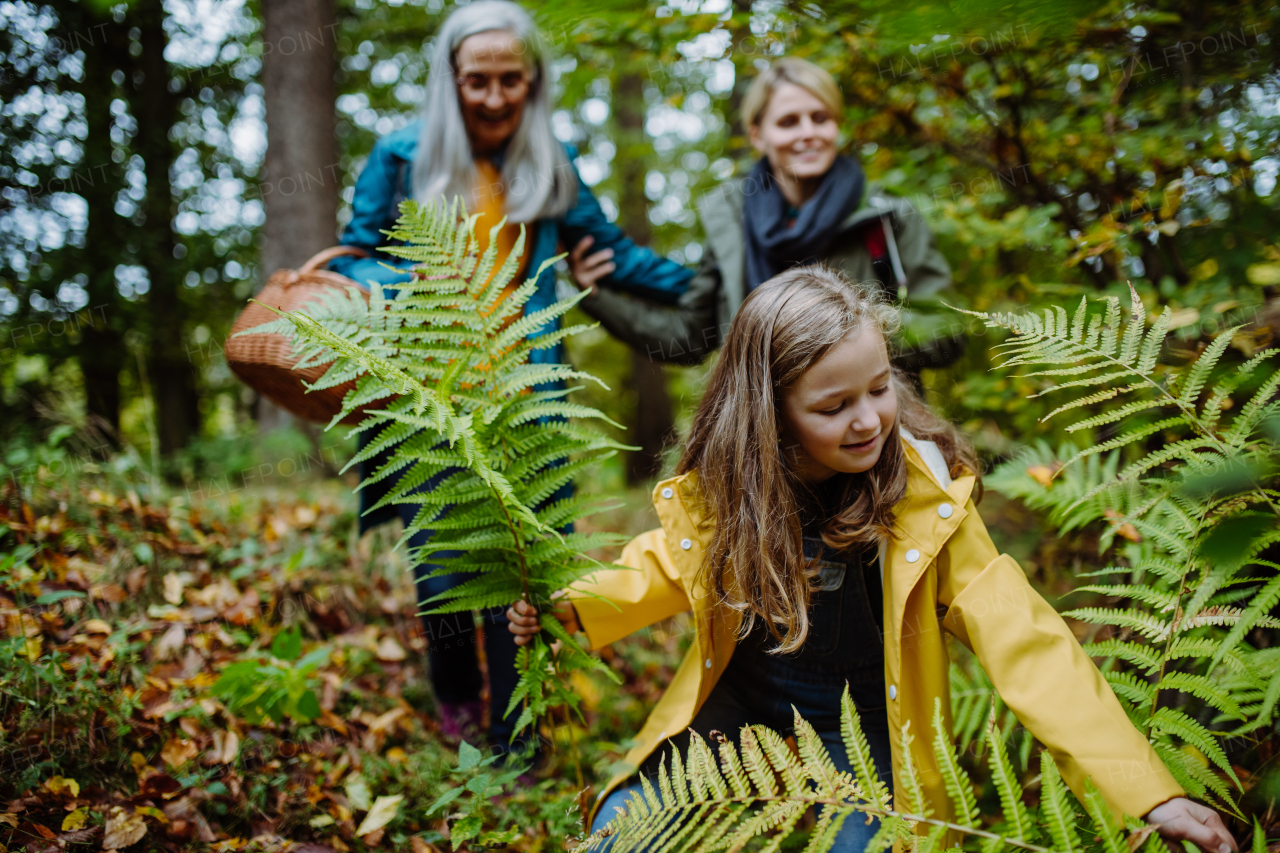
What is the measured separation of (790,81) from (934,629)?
2204mm

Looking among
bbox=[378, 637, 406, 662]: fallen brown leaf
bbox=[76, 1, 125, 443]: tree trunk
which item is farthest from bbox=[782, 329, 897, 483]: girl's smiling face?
bbox=[76, 1, 125, 443]: tree trunk

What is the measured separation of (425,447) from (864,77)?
2.87 metres

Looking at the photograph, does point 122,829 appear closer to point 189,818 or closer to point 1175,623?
point 189,818

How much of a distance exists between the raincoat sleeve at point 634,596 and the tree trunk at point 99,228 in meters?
7.29

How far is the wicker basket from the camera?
7.32ft

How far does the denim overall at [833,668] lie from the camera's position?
2.11 meters

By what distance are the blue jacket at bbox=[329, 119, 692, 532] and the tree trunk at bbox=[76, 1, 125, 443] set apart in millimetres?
6139

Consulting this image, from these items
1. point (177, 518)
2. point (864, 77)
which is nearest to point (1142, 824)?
point (864, 77)

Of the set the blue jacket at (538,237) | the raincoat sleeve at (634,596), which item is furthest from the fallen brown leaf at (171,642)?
the raincoat sleeve at (634,596)

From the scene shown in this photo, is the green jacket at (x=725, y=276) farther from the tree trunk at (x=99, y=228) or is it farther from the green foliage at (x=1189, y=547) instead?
the tree trunk at (x=99, y=228)

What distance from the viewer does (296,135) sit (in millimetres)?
5344

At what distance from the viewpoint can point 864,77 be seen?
3502 mm

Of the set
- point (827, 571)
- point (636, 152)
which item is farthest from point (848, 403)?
point (636, 152)

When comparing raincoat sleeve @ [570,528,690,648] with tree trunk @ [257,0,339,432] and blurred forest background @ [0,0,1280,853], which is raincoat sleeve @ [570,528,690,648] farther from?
tree trunk @ [257,0,339,432]
